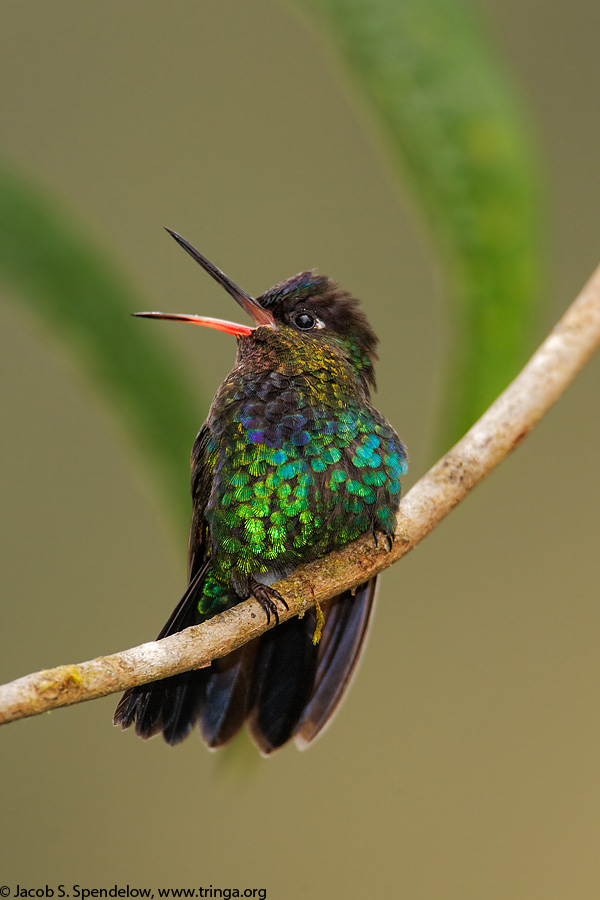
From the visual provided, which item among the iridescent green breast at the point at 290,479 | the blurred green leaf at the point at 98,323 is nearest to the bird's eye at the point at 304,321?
A: the iridescent green breast at the point at 290,479

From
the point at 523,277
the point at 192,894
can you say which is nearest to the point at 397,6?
the point at 523,277

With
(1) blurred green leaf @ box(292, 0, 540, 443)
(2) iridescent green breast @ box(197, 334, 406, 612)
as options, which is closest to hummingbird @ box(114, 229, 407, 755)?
(2) iridescent green breast @ box(197, 334, 406, 612)

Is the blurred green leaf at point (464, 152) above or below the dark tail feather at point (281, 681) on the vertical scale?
above

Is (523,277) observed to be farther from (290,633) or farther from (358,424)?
(290,633)

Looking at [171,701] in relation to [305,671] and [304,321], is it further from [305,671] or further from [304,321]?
[304,321]

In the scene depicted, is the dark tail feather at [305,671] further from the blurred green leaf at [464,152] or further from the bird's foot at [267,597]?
the blurred green leaf at [464,152]

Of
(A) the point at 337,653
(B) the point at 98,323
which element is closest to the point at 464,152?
(B) the point at 98,323
